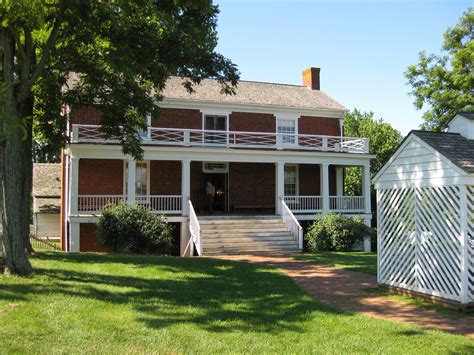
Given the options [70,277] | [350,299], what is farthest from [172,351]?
[70,277]

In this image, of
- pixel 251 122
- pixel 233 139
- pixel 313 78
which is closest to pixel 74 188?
pixel 233 139

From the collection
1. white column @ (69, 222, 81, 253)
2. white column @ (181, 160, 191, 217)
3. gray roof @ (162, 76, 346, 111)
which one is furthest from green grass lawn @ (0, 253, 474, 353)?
gray roof @ (162, 76, 346, 111)

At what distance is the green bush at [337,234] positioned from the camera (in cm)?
2056

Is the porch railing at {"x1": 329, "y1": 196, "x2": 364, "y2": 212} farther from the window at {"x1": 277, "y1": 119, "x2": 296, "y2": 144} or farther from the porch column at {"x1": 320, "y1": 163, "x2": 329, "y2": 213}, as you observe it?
the window at {"x1": 277, "y1": 119, "x2": 296, "y2": 144}

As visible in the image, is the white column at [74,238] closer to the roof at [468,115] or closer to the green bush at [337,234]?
the green bush at [337,234]

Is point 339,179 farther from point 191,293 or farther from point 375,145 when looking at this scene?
point 191,293

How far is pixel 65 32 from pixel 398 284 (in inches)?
386

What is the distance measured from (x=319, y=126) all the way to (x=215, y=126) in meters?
6.09

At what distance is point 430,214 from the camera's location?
356 inches

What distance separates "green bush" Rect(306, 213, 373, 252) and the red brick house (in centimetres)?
98

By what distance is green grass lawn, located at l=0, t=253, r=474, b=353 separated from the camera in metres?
6.17

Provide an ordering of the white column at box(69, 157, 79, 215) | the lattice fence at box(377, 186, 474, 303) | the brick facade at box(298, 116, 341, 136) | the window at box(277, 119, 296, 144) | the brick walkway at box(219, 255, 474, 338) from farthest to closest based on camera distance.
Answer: the brick facade at box(298, 116, 341, 136) → the window at box(277, 119, 296, 144) → the white column at box(69, 157, 79, 215) → the lattice fence at box(377, 186, 474, 303) → the brick walkway at box(219, 255, 474, 338)

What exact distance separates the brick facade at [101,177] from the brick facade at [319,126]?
1020 cm

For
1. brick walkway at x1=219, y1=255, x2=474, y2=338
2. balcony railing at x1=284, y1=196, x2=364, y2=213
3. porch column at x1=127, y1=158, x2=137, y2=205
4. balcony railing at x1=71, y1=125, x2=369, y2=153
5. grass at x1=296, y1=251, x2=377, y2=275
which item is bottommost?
grass at x1=296, y1=251, x2=377, y2=275
